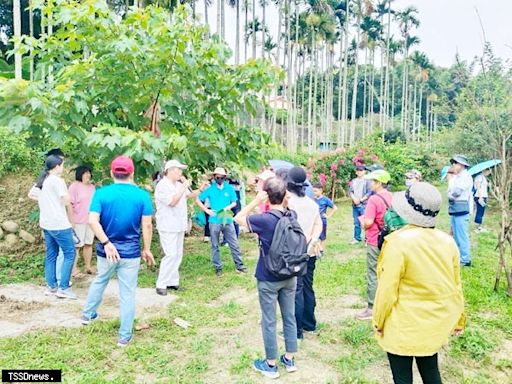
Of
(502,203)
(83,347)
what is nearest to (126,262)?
(83,347)

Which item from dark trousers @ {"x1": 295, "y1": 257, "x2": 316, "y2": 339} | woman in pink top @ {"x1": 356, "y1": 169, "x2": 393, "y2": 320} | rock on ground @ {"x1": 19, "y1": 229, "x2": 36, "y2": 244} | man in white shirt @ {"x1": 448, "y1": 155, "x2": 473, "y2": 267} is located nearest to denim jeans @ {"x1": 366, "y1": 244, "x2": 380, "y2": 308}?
woman in pink top @ {"x1": 356, "y1": 169, "x2": 393, "y2": 320}

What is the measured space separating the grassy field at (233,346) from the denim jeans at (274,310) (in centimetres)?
28

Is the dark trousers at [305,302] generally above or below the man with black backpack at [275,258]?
Answer: below

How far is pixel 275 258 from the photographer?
335cm

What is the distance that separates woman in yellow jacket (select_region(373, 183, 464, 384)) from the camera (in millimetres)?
2592

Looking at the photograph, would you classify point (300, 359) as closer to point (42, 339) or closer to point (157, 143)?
point (42, 339)

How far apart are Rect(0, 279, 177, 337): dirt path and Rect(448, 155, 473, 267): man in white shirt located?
14.7 ft

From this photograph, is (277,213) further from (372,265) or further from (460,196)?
(460,196)

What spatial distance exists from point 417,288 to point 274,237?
3.72ft

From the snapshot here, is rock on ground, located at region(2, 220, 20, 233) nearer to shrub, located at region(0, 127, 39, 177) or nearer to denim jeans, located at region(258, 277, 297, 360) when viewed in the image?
shrub, located at region(0, 127, 39, 177)

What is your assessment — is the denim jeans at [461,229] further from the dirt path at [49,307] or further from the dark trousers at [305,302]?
the dirt path at [49,307]

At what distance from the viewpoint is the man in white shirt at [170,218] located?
567 centimetres

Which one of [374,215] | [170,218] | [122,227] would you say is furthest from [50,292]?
[374,215]

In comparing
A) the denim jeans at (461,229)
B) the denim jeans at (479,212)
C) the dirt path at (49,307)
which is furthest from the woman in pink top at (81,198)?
the denim jeans at (479,212)
